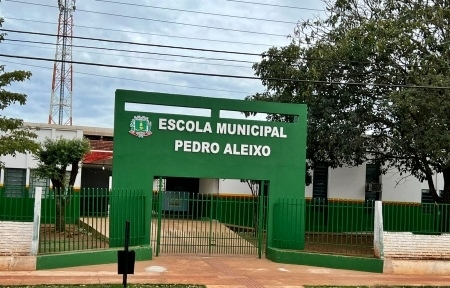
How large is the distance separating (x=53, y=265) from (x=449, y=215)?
34.9 feet

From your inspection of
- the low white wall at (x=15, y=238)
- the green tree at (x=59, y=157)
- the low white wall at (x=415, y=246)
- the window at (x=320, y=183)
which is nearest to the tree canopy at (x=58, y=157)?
the green tree at (x=59, y=157)

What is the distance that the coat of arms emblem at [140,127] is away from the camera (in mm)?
14828

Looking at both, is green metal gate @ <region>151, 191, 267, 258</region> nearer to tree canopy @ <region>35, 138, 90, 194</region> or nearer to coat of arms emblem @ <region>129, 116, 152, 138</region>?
coat of arms emblem @ <region>129, 116, 152, 138</region>

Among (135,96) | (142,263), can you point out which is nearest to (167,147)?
(135,96)

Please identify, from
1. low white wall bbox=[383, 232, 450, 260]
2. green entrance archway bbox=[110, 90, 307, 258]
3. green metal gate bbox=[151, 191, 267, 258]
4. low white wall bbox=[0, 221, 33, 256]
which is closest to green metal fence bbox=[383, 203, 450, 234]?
low white wall bbox=[383, 232, 450, 260]

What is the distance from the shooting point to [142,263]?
13.6 m

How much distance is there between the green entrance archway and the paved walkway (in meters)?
1.44

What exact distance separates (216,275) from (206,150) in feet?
13.2

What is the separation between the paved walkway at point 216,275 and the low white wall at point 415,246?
2.52 ft

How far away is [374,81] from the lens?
1833 cm

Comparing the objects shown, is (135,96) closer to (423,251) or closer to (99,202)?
(99,202)

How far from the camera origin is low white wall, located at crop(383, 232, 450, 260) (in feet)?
46.0

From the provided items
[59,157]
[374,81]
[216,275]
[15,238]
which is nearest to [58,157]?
[59,157]

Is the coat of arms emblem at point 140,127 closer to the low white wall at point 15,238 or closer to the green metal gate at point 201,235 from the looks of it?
the green metal gate at point 201,235
